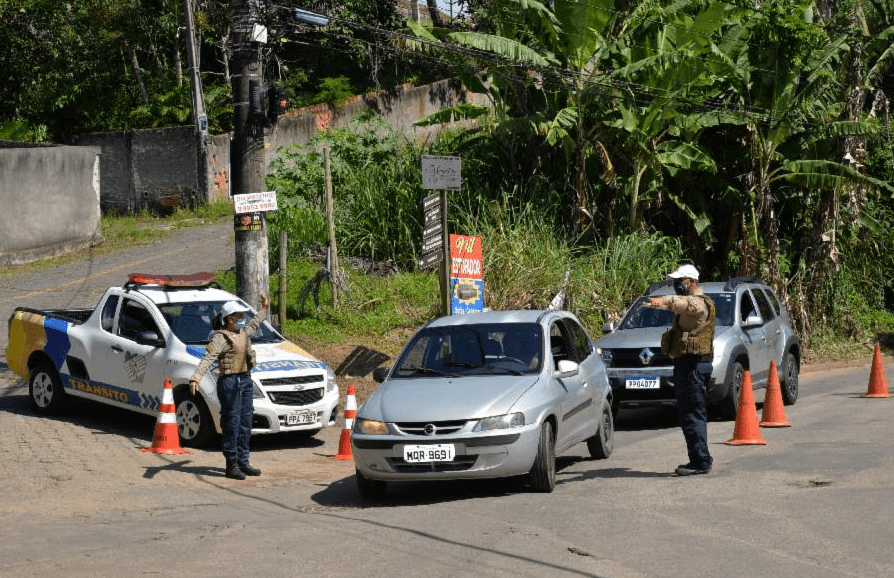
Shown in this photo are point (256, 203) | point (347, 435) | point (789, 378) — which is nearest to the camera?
point (347, 435)

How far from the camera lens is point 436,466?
10.3 m

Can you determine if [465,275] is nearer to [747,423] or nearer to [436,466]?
[747,423]

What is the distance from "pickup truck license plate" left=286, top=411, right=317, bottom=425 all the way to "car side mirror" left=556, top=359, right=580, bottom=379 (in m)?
3.88

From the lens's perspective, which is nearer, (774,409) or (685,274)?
(685,274)

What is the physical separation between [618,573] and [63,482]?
20.9 feet

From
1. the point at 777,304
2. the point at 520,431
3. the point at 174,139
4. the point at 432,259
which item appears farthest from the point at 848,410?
the point at 174,139

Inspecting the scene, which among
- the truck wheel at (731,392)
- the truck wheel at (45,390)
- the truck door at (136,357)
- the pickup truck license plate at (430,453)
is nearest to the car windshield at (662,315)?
the truck wheel at (731,392)

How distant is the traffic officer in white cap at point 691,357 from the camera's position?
11133 millimetres

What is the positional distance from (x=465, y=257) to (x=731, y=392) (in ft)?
14.6

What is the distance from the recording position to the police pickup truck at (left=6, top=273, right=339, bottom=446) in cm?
1410

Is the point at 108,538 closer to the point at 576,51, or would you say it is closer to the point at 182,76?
Answer: the point at 576,51

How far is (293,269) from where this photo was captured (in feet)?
76.6

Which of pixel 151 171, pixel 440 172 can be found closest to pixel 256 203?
pixel 440 172

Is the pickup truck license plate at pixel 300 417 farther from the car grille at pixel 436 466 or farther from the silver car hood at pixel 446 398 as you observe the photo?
the car grille at pixel 436 466
